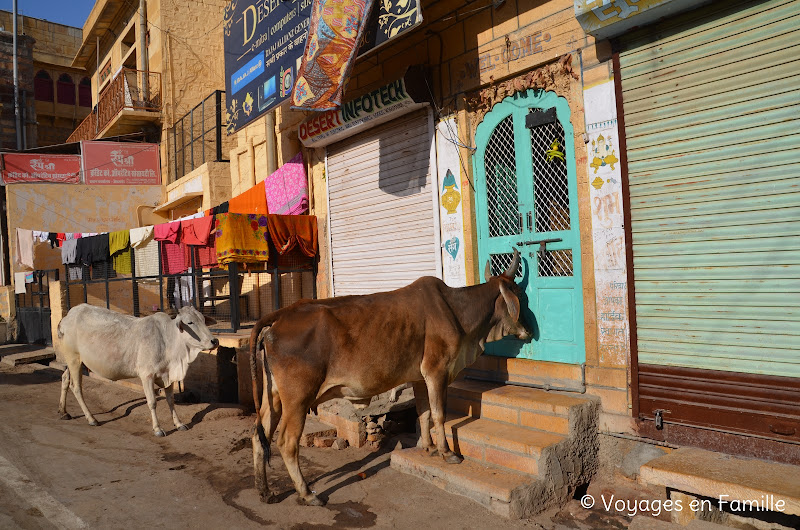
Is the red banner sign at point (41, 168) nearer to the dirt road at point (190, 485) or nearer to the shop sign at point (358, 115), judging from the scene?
the dirt road at point (190, 485)

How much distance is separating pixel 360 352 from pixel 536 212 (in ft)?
7.86

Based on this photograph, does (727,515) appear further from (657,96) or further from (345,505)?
(657,96)

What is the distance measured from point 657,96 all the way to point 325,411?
497 centimetres

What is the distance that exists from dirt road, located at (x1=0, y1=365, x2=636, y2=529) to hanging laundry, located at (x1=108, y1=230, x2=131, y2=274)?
4363 millimetres

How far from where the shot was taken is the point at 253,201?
10734 mm

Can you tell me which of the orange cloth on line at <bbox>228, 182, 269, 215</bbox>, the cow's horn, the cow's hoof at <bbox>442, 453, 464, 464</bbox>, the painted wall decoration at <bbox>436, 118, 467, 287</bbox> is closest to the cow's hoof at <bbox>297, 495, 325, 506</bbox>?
the cow's hoof at <bbox>442, 453, 464, 464</bbox>

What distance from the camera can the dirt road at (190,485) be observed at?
4.50 metres

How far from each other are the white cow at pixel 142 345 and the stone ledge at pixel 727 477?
5591mm

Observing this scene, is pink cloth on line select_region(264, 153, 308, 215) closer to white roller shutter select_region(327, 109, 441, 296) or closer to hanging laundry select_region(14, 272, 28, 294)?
white roller shutter select_region(327, 109, 441, 296)

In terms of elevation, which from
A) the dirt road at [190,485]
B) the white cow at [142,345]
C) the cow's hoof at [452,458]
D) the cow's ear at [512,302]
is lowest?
the dirt road at [190,485]

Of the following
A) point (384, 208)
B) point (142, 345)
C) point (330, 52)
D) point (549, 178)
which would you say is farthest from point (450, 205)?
point (142, 345)

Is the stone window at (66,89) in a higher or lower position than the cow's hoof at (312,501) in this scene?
higher

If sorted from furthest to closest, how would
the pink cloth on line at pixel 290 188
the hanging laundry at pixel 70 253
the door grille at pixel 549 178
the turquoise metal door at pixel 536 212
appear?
the hanging laundry at pixel 70 253, the pink cloth on line at pixel 290 188, the door grille at pixel 549 178, the turquoise metal door at pixel 536 212

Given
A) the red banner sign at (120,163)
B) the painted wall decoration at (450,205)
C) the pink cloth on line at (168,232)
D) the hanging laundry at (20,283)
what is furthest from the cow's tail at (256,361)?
the hanging laundry at (20,283)
